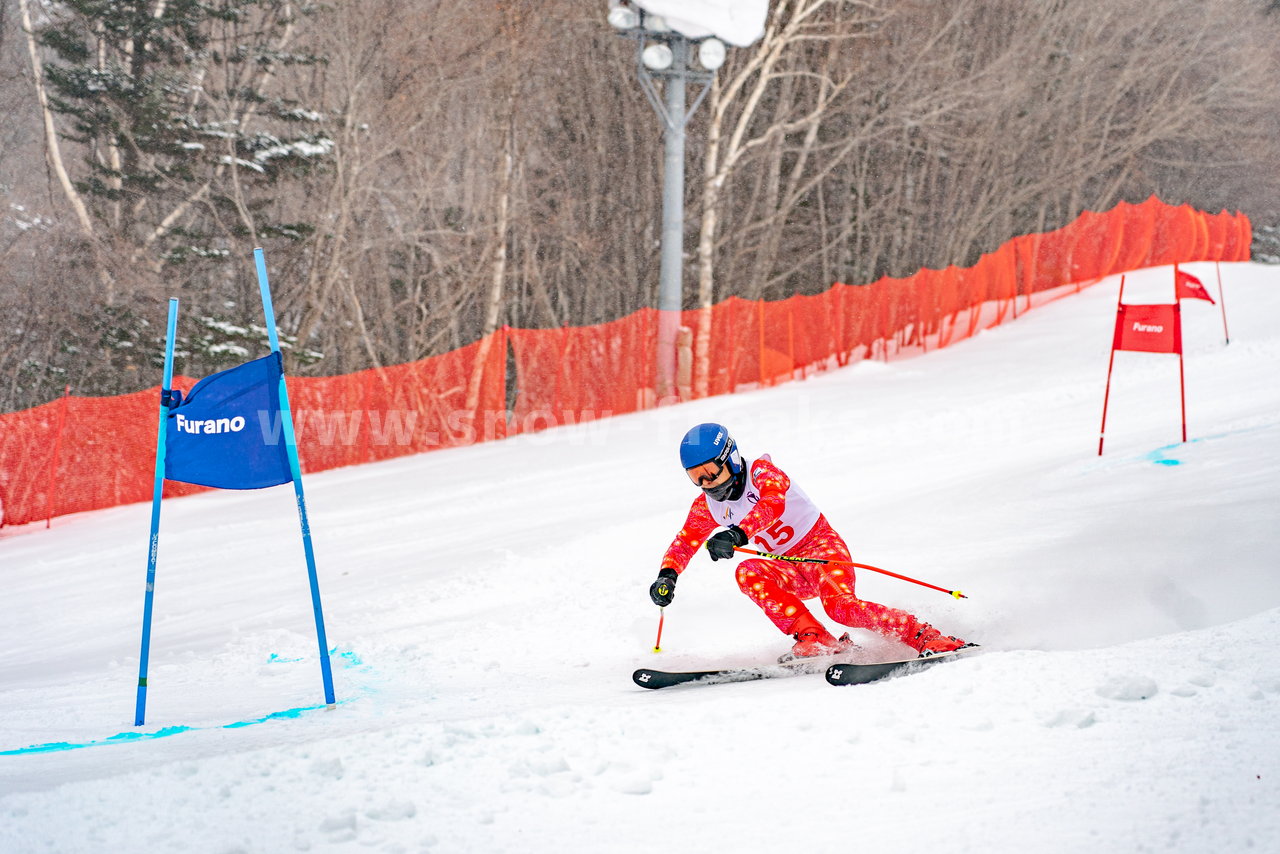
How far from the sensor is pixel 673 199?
56.9 feet

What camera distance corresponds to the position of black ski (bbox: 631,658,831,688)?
5234 mm

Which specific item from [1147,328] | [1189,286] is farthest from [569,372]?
[1147,328]

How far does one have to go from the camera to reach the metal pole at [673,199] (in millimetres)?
17312

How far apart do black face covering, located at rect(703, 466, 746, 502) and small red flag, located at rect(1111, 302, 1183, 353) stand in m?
4.84

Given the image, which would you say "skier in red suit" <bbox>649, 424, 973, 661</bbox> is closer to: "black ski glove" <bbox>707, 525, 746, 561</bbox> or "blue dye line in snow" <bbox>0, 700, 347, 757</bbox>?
"black ski glove" <bbox>707, 525, 746, 561</bbox>

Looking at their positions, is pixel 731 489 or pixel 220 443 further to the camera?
pixel 731 489

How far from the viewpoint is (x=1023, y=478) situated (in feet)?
29.0

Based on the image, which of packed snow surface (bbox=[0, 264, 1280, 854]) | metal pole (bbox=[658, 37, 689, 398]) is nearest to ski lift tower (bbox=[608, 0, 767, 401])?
metal pole (bbox=[658, 37, 689, 398])

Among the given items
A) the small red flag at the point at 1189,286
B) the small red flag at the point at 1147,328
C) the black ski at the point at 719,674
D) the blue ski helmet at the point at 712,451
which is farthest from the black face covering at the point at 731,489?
the small red flag at the point at 1189,286

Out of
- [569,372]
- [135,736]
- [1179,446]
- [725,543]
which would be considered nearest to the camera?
[135,736]

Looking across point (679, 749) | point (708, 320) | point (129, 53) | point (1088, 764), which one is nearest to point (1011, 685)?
point (1088, 764)

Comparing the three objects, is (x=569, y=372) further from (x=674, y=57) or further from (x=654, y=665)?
(x=654, y=665)

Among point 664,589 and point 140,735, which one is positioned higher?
point 664,589

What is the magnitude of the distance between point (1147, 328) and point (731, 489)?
17.7 feet
